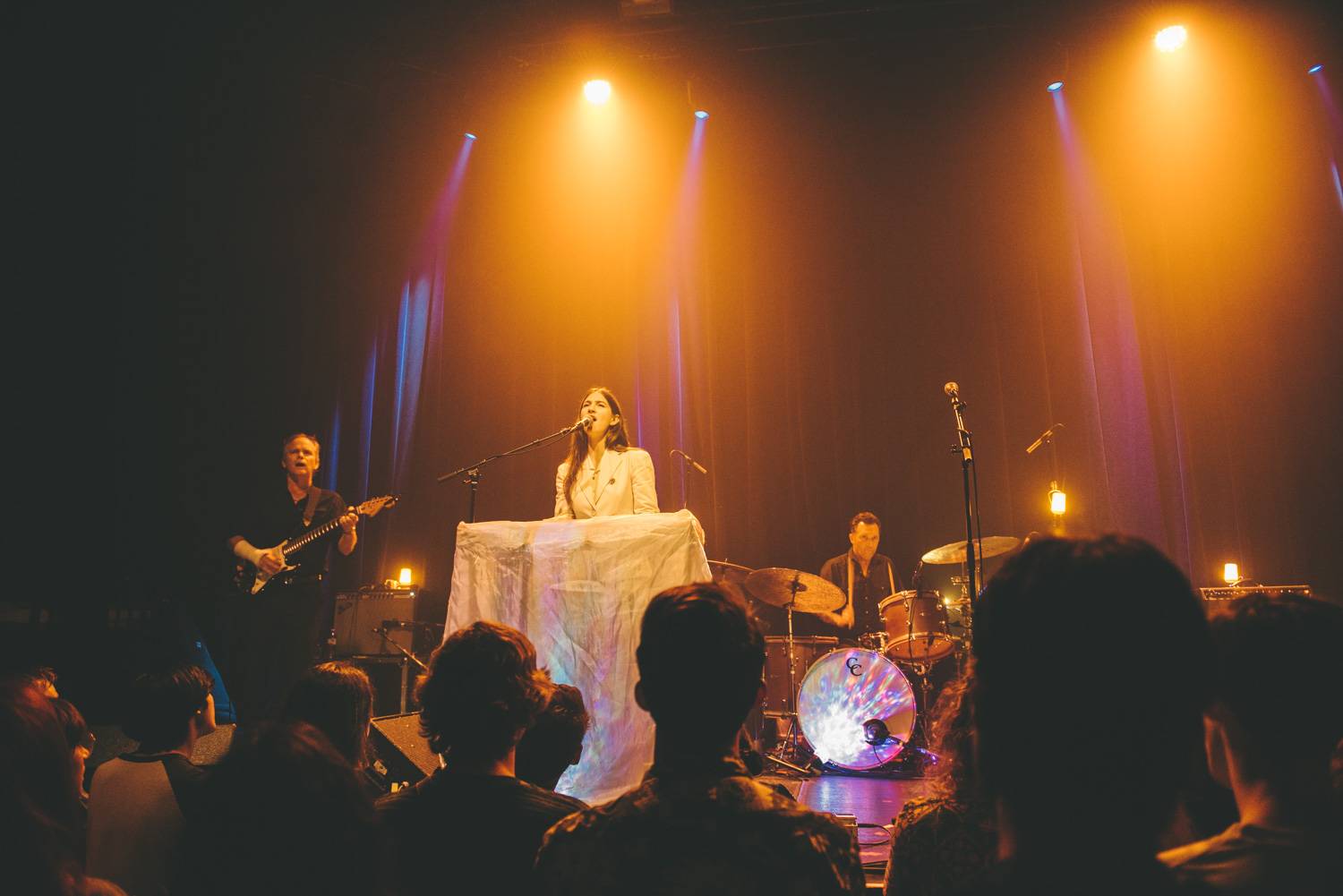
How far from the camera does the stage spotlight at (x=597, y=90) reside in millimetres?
8922

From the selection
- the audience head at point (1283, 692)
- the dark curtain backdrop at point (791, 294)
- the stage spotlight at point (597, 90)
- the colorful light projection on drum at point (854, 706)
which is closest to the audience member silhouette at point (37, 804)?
the audience head at point (1283, 692)

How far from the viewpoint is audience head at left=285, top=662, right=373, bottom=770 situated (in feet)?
7.30

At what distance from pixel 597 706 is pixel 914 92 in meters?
7.32

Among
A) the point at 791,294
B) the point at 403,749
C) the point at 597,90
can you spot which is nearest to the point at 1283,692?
the point at 403,749

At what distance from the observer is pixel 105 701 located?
20.2 ft

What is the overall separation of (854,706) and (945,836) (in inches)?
183

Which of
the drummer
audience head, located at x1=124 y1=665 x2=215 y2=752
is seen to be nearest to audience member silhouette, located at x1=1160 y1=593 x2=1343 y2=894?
audience head, located at x1=124 y1=665 x2=215 y2=752

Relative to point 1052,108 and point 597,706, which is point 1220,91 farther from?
point 597,706

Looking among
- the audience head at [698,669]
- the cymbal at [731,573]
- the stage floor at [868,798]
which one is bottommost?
the stage floor at [868,798]

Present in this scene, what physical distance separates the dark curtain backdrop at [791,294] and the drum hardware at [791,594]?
82.5 inches

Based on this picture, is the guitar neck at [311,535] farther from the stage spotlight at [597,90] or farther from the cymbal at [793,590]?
the stage spotlight at [597,90]

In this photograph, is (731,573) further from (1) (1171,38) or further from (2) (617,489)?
(1) (1171,38)

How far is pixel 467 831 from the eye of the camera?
69.4 inches

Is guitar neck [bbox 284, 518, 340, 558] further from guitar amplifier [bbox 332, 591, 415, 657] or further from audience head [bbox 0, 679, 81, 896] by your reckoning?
audience head [bbox 0, 679, 81, 896]
